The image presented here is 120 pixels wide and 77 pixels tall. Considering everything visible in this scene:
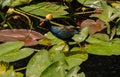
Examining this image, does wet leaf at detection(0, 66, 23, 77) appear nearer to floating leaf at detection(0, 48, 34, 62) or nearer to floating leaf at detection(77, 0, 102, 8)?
floating leaf at detection(0, 48, 34, 62)

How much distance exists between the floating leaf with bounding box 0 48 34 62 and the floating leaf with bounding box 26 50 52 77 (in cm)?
5

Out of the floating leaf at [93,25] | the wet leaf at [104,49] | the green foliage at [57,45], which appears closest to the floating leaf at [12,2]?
the green foliage at [57,45]

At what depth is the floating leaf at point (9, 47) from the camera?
3.48 feet

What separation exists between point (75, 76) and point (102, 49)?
0.71 ft

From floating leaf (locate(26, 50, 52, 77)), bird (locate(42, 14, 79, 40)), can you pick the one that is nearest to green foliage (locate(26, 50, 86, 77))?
floating leaf (locate(26, 50, 52, 77))

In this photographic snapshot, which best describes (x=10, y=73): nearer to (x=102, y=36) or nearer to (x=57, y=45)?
(x=57, y=45)

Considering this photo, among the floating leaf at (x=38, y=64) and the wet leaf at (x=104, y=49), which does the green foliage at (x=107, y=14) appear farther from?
the floating leaf at (x=38, y=64)

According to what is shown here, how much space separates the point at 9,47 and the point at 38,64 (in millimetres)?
135

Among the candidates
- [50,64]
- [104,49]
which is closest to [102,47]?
[104,49]

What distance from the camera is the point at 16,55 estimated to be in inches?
41.7

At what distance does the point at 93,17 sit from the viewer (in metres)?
1.30

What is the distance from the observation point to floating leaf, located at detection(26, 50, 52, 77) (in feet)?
3.20

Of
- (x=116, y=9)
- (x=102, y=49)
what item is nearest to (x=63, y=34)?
(x=102, y=49)

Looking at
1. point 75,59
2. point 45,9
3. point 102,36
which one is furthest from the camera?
point 45,9
